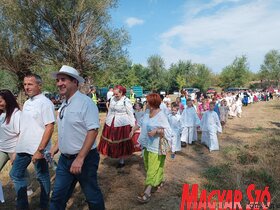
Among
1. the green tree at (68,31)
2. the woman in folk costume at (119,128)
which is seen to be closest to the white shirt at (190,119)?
the woman in folk costume at (119,128)

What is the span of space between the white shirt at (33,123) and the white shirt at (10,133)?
0.39 m

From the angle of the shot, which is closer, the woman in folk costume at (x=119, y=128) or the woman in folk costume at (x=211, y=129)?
the woman in folk costume at (x=119, y=128)

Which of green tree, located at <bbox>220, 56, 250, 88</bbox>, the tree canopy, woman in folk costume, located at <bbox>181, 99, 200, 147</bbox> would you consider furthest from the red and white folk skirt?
green tree, located at <bbox>220, 56, 250, 88</bbox>

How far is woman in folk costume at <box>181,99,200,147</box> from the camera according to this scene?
948cm

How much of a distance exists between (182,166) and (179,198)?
207 cm

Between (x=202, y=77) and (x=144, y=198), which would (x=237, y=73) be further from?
(x=144, y=198)

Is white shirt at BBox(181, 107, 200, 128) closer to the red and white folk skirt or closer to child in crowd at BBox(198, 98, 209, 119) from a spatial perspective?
child in crowd at BBox(198, 98, 209, 119)

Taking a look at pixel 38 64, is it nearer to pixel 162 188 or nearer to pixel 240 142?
pixel 240 142

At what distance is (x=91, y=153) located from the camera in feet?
10.4

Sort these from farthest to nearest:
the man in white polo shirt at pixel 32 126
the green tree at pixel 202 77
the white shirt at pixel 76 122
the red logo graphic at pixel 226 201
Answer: the green tree at pixel 202 77
the red logo graphic at pixel 226 201
the man in white polo shirt at pixel 32 126
the white shirt at pixel 76 122

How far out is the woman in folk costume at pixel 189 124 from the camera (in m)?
9.48

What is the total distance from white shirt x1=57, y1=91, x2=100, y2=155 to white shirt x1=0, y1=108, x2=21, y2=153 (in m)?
1.44

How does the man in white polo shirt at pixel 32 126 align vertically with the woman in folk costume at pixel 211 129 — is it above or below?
above

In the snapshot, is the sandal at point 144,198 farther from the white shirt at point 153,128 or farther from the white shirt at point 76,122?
the white shirt at point 76,122
